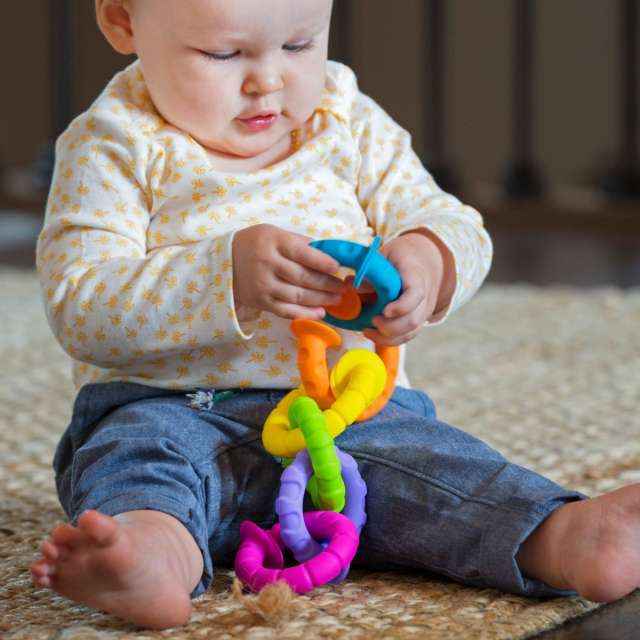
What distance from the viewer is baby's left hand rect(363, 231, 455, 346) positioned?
0.68 metres

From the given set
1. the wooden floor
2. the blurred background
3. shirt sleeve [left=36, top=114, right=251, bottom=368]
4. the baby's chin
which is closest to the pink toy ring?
shirt sleeve [left=36, top=114, right=251, bottom=368]

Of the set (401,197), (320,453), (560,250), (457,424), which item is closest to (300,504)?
(320,453)

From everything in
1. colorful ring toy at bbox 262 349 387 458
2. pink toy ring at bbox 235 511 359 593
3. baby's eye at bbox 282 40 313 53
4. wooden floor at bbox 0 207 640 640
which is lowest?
wooden floor at bbox 0 207 640 640

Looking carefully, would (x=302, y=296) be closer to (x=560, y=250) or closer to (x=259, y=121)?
(x=259, y=121)

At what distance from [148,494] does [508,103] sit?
2241 mm

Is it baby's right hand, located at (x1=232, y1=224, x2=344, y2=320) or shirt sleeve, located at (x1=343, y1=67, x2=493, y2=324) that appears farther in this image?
shirt sleeve, located at (x1=343, y1=67, x2=493, y2=324)

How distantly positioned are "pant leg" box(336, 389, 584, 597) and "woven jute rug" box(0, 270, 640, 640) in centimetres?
1

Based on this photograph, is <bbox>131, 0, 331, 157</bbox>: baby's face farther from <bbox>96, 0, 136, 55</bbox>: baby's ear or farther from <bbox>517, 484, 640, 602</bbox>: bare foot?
<bbox>517, 484, 640, 602</bbox>: bare foot

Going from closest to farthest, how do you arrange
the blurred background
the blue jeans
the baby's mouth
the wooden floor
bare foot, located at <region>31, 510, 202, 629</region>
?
bare foot, located at <region>31, 510, 202, 629</region>
the blue jeans
the baby's mouth
the wooden floor
the blurred background

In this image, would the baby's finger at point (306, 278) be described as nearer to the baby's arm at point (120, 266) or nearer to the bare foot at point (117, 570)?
the baby's arm at point (120, 266)

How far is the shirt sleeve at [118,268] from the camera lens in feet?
2.31

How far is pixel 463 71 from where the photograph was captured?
2.79 metres

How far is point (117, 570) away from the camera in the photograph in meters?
0.56

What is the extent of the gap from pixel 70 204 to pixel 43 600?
0.78ft
